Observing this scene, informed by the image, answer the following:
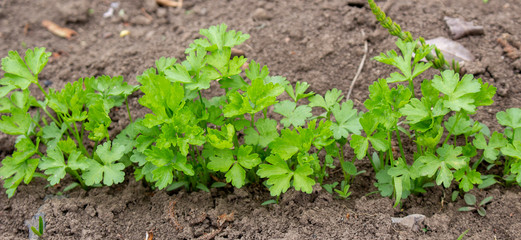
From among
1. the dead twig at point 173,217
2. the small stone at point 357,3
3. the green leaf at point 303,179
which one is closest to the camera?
the green leaf at point 303,179

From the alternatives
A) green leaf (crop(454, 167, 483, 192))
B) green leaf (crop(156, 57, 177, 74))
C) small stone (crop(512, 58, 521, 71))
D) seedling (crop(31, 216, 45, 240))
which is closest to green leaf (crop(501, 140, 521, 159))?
green leaf (crop(454, 167, 483, 192))

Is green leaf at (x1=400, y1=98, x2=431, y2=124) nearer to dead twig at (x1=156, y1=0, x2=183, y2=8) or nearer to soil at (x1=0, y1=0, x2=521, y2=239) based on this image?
soil at (x1=0, y1=0, x2=521, y2=239)

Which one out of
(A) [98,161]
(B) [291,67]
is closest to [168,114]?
(A) [98,161]

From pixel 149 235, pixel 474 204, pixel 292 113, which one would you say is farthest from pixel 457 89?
pixel 149 235

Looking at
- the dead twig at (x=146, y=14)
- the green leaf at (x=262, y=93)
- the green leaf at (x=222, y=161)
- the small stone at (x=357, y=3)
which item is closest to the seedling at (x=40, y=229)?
the green leaf at (x=222, y=161)

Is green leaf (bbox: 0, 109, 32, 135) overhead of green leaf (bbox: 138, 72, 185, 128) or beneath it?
beneath

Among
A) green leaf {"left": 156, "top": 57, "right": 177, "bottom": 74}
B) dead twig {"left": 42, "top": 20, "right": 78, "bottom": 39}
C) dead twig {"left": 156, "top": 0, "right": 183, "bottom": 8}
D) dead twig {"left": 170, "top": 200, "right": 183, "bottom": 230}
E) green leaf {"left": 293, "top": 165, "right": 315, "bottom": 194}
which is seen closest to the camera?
green leaf {"left": 293, "top": 165, "right": 315, "bottom": 194}

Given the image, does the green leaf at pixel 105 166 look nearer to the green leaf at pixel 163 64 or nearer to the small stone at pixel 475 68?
the green leaf at pixel 163 64
